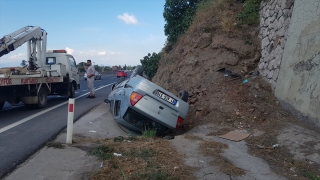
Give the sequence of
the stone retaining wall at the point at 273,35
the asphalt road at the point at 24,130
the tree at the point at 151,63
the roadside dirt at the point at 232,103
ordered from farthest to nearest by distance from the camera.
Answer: the tree at the point at 151,63 → the stone retaining wall at the point at 273,35 → the asphalt road at the point at 24,130 → the roadside dirt at the point at 232,103

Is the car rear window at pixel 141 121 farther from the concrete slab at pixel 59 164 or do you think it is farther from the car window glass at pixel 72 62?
the car window glass at pixel 72 62

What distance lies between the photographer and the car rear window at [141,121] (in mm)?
7625

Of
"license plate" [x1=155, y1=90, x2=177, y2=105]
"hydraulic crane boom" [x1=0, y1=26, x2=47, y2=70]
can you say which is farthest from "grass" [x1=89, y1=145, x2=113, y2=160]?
"hydraulic crane boom" [x1=0, y1=26, x2=47, y2=70]

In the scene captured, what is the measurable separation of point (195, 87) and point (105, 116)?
314 centimetres

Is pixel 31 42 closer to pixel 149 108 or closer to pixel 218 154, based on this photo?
pixel 149 108

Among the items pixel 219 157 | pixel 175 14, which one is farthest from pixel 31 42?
pixel 219 157

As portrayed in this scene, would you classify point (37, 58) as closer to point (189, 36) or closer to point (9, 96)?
point (9, 96)

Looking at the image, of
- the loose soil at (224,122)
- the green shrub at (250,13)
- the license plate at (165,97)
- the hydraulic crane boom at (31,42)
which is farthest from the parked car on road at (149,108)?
the hydraulic crane boom at (31,42)

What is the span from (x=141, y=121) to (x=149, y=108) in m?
0.46

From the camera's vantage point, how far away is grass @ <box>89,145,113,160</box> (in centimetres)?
551

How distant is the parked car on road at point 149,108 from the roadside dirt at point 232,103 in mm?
599

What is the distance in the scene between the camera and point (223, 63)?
1162cm

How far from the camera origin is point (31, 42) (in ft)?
48.2

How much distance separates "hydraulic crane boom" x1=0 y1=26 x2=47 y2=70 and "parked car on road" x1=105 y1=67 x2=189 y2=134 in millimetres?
7057
